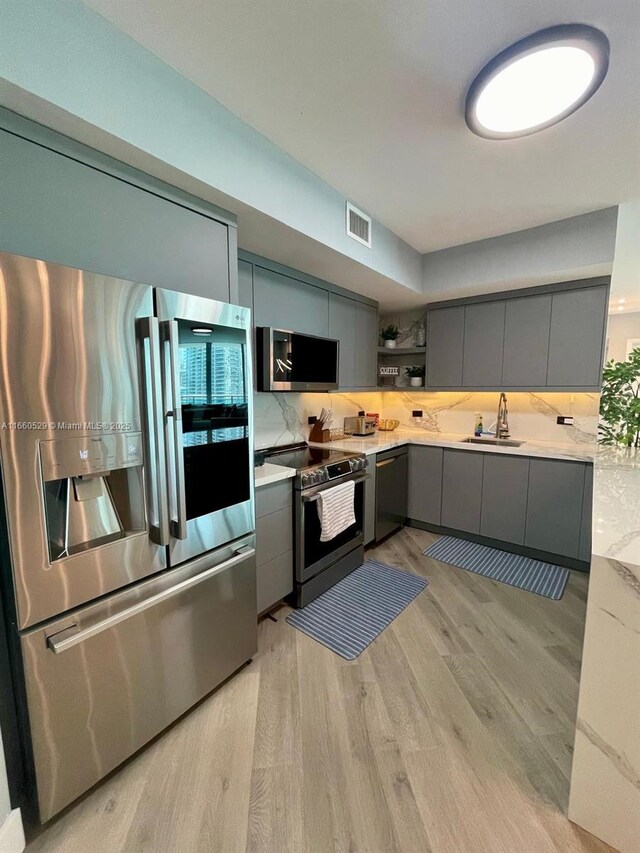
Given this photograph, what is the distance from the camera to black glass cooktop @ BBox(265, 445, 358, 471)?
2379mm

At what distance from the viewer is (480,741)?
1.45 m

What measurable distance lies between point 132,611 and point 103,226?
143 centimetres

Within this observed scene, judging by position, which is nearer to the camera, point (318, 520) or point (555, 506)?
point (318, 520)

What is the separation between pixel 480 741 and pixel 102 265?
95.5 inches

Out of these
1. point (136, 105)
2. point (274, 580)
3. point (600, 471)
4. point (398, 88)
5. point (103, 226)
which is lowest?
point (274, 580)

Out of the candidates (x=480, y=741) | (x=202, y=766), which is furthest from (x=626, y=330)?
(x=202, y=766)

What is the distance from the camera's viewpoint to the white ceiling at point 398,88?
1115 millimetres

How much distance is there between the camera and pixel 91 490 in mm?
1210

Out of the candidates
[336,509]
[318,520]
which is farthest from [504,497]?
[318,520]

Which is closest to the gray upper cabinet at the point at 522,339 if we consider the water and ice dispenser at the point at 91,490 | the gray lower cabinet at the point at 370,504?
the gray lower cabinet at the point at 370,504

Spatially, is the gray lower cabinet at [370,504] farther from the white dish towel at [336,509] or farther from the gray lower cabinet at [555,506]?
the gray lower cabinet at [555,506]

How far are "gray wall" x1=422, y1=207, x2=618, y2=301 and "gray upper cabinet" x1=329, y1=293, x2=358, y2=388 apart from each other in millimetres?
744

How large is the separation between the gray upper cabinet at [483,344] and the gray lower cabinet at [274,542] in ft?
7.19

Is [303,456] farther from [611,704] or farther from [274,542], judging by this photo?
[611,704]
